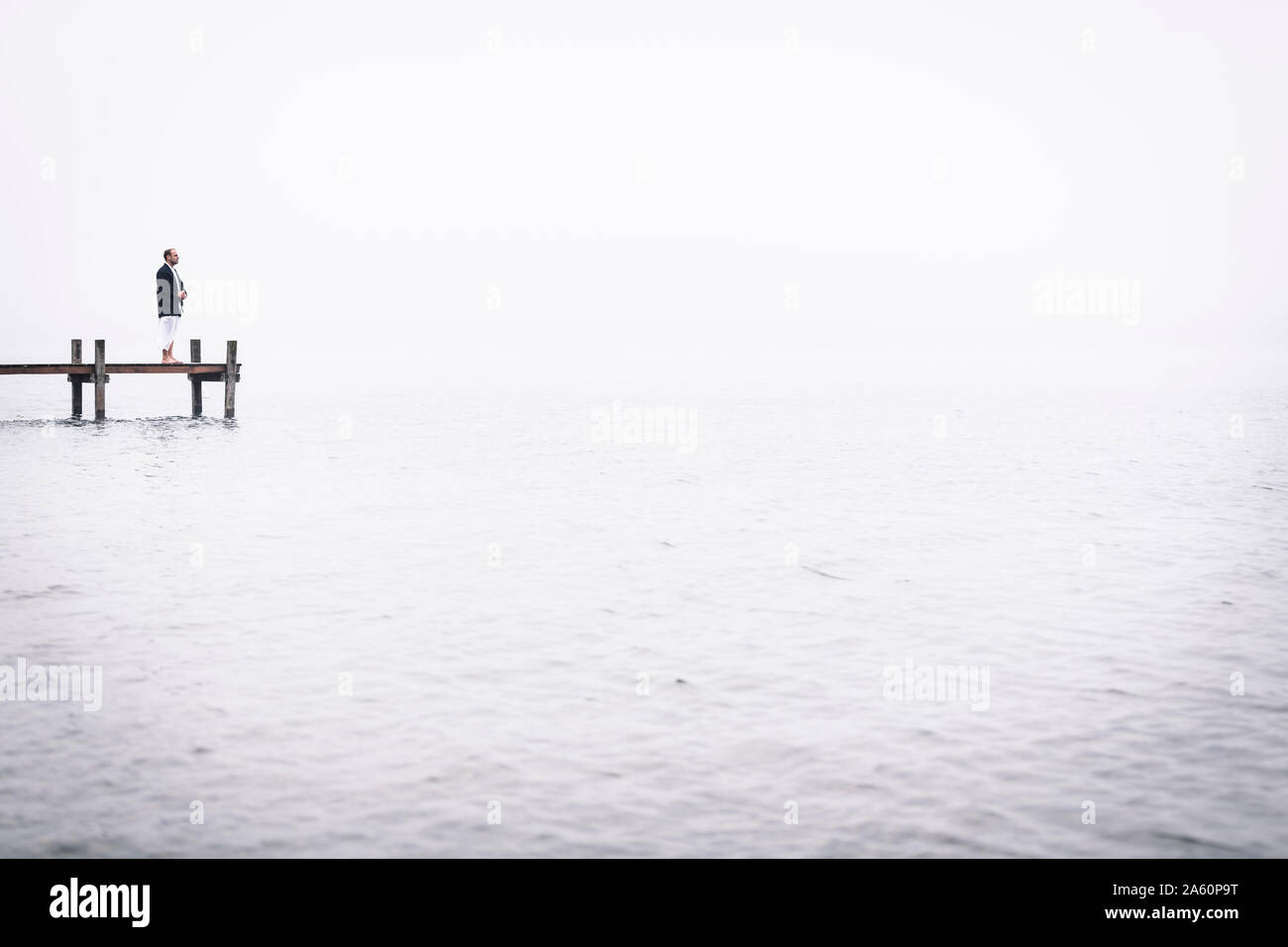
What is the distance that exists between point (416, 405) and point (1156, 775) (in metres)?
52.9

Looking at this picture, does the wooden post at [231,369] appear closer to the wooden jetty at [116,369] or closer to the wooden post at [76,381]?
the wooden jetty at [116,369]

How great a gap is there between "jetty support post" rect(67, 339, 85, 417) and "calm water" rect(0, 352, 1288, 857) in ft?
29.9

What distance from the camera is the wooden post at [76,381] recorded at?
3988 centimetres

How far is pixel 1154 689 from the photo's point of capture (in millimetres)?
12258

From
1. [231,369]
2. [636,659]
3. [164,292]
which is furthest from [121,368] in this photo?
[636,659]

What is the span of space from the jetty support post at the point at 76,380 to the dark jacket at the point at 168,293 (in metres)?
4.79

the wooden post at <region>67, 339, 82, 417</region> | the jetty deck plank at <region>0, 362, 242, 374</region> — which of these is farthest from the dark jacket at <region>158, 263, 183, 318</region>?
the wooden post at <region>67, 339, 82, 417</region>

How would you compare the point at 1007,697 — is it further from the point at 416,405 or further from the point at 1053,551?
the point at 416,405

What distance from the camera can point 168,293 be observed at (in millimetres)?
35188

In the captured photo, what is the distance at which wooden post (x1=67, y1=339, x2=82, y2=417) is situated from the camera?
39875 millimetres

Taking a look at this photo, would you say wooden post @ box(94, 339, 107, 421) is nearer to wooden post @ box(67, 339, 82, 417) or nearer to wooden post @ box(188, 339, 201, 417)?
wooden post @ box(67, 339, 82, 417)

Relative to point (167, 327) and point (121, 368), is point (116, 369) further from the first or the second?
point (167, 327)

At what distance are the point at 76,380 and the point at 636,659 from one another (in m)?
33.4
